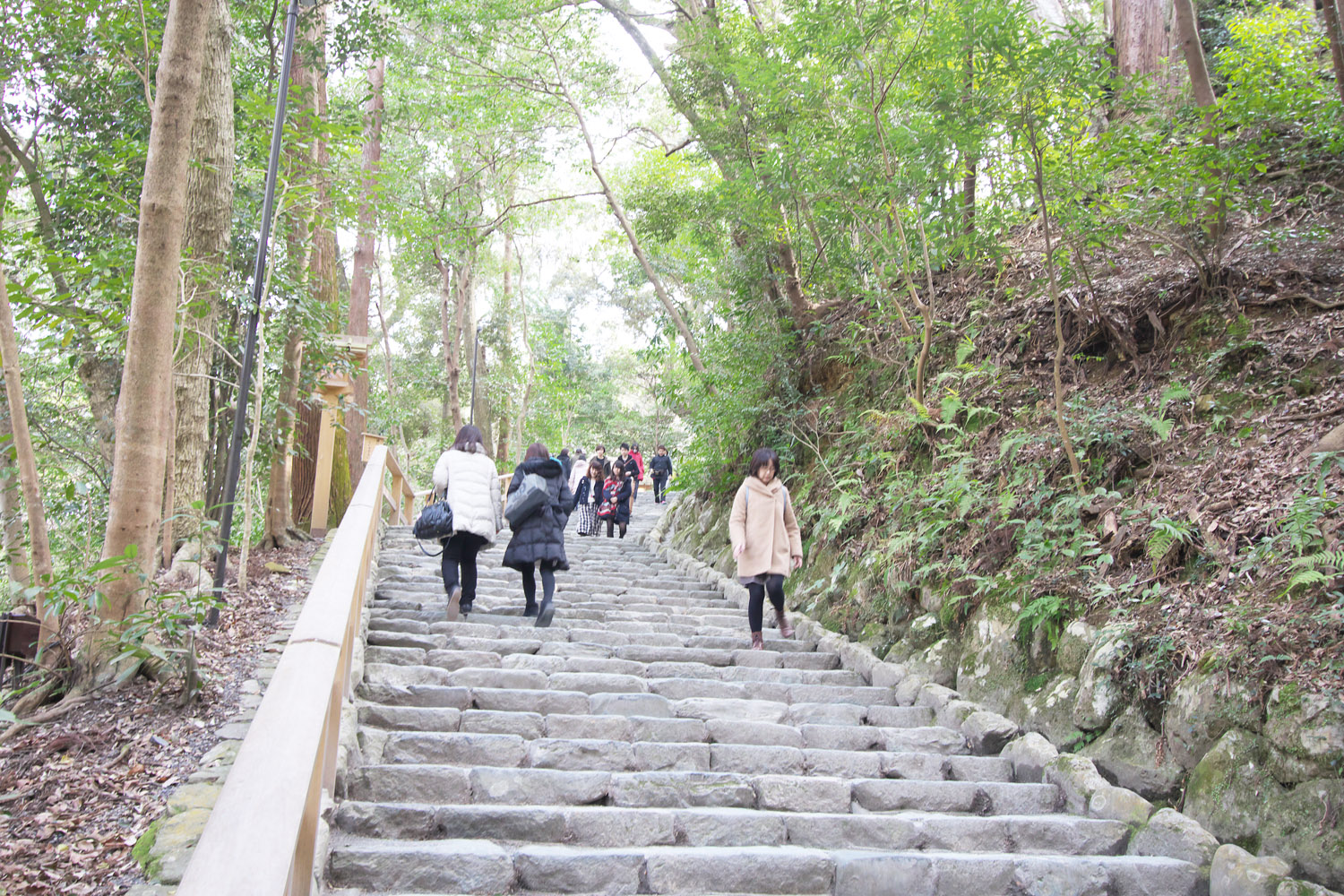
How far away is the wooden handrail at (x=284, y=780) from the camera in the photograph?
145 cm

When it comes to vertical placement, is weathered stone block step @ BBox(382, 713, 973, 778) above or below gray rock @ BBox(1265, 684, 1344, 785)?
below

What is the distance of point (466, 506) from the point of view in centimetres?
655

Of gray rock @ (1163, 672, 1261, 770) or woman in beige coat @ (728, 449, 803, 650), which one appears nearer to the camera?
gray rock @ (1163, 672, 1261, 770)

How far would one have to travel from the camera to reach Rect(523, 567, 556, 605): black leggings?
6836mm

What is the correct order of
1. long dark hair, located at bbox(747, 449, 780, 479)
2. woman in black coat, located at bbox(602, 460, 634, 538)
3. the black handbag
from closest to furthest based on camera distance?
1. long dark hair, located at bbox(747, 449, 780, 479)
2. the black handbag
3. woman in black coat, located at bbox(602, 460, 634, 538)

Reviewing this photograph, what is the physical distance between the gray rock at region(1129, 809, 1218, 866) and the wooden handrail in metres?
3.16

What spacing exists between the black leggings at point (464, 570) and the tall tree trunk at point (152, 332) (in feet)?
8.02

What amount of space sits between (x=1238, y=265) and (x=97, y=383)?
890cm

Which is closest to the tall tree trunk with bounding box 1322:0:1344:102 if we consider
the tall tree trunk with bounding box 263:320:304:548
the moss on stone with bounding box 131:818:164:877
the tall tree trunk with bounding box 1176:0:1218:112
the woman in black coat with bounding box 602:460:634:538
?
the tall tree trunk with bounding box 1176:0:1218:112

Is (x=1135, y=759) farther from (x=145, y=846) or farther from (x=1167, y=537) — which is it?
(x=145, y=846)

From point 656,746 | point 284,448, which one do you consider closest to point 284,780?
point 656,746

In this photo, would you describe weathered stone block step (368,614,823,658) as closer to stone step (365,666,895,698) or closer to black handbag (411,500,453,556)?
stone step (365,666,895,698)

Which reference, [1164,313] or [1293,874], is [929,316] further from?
[1293,874]

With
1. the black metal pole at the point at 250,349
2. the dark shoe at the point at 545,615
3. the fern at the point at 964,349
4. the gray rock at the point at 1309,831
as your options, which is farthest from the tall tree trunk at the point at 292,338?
the gray rock at the point at 1309,831
